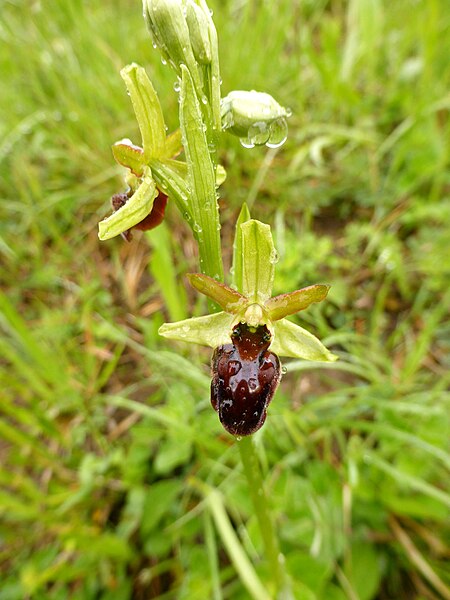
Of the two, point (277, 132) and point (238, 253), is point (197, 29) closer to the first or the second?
point (277, 132)

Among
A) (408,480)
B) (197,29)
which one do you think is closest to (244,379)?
(197,29)

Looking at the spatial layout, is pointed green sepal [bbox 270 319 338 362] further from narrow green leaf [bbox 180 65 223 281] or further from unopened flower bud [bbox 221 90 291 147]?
unopened flower bud [bbox 221 90 291 147]

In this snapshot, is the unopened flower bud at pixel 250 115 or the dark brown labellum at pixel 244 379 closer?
the dark brown labellum at pixel 244 379

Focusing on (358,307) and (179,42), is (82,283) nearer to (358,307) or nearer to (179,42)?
(358,307)

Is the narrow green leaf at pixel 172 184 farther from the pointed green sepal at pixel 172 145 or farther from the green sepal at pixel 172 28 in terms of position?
the green sepal at pixel 172 28

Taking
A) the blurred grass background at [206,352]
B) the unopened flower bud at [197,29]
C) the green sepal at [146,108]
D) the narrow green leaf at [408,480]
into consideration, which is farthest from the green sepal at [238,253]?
the narrow green leaf at [408,480]

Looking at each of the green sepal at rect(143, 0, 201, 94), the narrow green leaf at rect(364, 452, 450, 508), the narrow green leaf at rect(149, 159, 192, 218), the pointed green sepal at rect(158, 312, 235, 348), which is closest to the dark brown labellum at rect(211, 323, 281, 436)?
the pointed green sepal at rect(158, 312, 235, 348)
